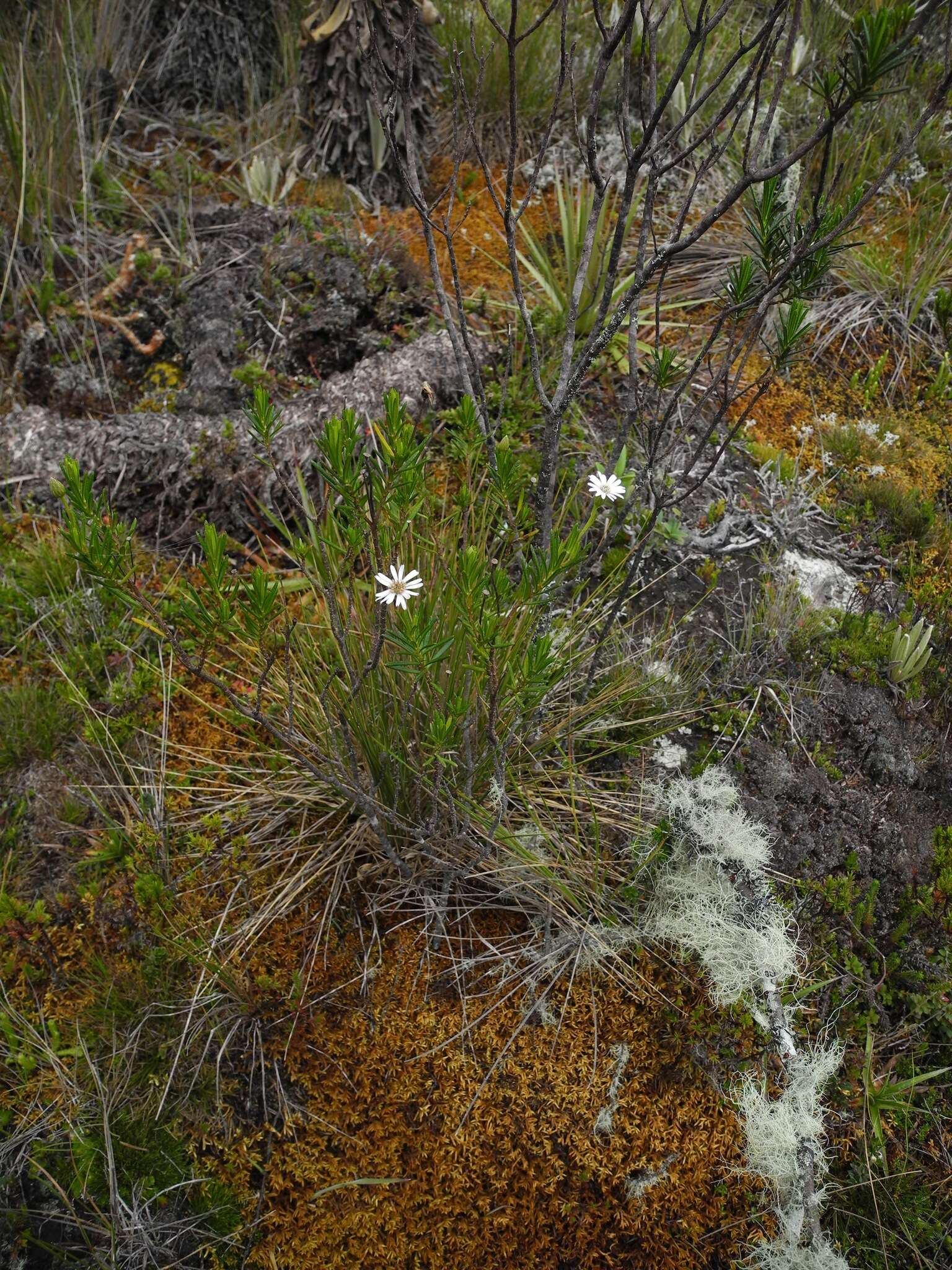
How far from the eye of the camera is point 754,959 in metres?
2.03

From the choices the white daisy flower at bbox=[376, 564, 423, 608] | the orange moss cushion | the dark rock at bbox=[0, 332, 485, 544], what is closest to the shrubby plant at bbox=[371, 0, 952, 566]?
the white daisy flower at bbox=[376, 564, 423, 608]

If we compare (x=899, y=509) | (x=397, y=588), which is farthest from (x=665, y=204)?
(x=397, y=588)

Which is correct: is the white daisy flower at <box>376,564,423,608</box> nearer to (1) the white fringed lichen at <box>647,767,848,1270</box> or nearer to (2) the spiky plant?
(1) the white fringed lichen at <box>647,767,848,1270</box>

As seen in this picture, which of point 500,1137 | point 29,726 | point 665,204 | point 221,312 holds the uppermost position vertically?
point 665,204

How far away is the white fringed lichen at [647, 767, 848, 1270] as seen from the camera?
1.81 m

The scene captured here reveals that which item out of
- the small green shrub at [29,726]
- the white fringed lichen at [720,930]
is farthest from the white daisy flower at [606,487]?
the small green shrub at [29,726]

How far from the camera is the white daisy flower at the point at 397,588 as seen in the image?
155cm

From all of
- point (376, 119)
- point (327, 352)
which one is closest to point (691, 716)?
point (327, 352)

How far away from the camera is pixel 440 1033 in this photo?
2.08 m

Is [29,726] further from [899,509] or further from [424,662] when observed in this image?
[899,509]

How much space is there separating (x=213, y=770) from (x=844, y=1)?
6.41m

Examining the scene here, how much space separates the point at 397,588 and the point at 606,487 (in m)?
0.84

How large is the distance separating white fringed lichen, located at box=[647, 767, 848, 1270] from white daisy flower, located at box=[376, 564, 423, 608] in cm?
105

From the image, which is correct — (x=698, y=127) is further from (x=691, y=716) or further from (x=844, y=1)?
(x=691, y=716)
